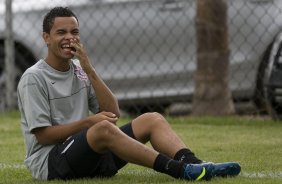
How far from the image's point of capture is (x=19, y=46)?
430 inches

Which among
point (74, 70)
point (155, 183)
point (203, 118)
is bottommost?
point (203, 118)

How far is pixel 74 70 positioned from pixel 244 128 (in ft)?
10.5

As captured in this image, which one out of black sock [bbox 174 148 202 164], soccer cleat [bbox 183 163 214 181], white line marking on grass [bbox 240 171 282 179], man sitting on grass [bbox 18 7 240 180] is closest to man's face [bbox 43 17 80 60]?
man sitting on grass [bbox 18 7 240 180]

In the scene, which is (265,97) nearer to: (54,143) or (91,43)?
(91,43)

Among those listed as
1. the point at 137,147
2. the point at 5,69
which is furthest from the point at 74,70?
the point at 5,69

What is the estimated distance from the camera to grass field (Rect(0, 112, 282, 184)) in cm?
618

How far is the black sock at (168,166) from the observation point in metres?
5.80

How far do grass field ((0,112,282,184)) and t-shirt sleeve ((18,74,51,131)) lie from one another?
1.25 ft

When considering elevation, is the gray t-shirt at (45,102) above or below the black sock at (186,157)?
above

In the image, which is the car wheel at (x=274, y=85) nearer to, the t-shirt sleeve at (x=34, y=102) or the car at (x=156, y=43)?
the car at (x=156, y=43)

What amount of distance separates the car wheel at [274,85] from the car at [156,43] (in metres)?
0.36

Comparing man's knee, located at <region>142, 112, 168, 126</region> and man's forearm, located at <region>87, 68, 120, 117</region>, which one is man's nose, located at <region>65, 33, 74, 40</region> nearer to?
man's forearm, located at <region>87, 68, 120, 117</region>

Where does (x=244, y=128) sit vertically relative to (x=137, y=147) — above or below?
below

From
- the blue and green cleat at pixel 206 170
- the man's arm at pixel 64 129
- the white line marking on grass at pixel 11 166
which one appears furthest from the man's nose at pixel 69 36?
the white line marking on grass at pixel 11 166
